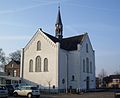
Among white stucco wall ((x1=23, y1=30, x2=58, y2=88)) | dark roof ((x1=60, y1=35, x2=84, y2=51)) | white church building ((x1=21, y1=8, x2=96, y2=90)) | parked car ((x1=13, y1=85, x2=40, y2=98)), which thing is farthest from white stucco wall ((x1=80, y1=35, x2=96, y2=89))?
parked car ((x1=13, y1=85, x2=40, y2=98))

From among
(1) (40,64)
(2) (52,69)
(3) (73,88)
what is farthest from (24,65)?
(3) (73,88)

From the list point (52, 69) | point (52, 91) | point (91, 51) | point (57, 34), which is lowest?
point (52, 91)

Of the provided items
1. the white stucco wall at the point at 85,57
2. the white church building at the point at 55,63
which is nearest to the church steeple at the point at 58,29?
Answer: the white church building at the point at 55,63

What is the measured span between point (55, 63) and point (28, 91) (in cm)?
2170

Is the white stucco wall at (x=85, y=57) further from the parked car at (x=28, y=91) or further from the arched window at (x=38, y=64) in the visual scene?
the parked car at (x=28, y=91)

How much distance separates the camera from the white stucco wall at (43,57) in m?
58.3

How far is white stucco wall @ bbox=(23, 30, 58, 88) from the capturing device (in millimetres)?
58312

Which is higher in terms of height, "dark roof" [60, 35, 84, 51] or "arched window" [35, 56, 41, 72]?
"dark roof" [60, 35, 84, 51]

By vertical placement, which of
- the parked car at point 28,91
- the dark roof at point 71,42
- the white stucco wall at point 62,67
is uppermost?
the dark roof at point 71,42

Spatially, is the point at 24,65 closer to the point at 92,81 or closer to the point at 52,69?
the point at 52,69

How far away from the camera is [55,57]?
191 feet

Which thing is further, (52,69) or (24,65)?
(24,65)

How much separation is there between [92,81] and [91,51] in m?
8.66

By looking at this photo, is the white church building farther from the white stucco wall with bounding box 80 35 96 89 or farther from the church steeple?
the church steeple
